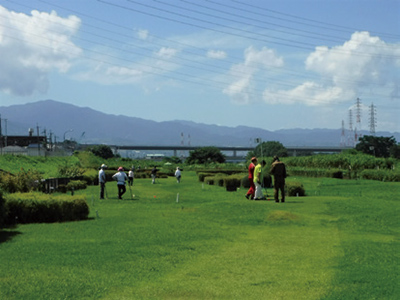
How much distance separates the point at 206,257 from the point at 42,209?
29.4 feet

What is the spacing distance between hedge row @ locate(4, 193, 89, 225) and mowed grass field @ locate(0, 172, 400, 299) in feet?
2.83

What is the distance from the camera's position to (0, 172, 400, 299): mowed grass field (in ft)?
31.0

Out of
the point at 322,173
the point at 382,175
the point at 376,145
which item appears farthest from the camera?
the point at 376,145

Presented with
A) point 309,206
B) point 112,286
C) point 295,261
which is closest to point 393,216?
point 309,206

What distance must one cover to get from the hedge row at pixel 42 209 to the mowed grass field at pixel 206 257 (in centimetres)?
86

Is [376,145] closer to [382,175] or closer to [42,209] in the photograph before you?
[382,175]

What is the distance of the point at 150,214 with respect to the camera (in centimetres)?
2127

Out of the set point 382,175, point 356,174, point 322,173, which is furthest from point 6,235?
point 322,173

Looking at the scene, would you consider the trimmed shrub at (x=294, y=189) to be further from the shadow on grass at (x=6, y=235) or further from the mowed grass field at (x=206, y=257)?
the shadow on grass at (x=6, y=235)

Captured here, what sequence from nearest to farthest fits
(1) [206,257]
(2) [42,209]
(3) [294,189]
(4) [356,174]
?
(1) [206,257] → (2) [42,209] → (3) [294,189] → (4) [356,174]

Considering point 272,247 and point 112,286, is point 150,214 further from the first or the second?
point 112,286

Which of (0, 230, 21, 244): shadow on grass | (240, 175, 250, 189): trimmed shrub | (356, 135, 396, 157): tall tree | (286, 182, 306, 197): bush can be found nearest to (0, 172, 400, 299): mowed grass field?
(0, 230, 21, 244): shadow on grass

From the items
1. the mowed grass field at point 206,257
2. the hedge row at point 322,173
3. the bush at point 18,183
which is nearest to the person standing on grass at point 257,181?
the mowed grass field at point 206,257

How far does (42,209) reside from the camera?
63.0 feet
